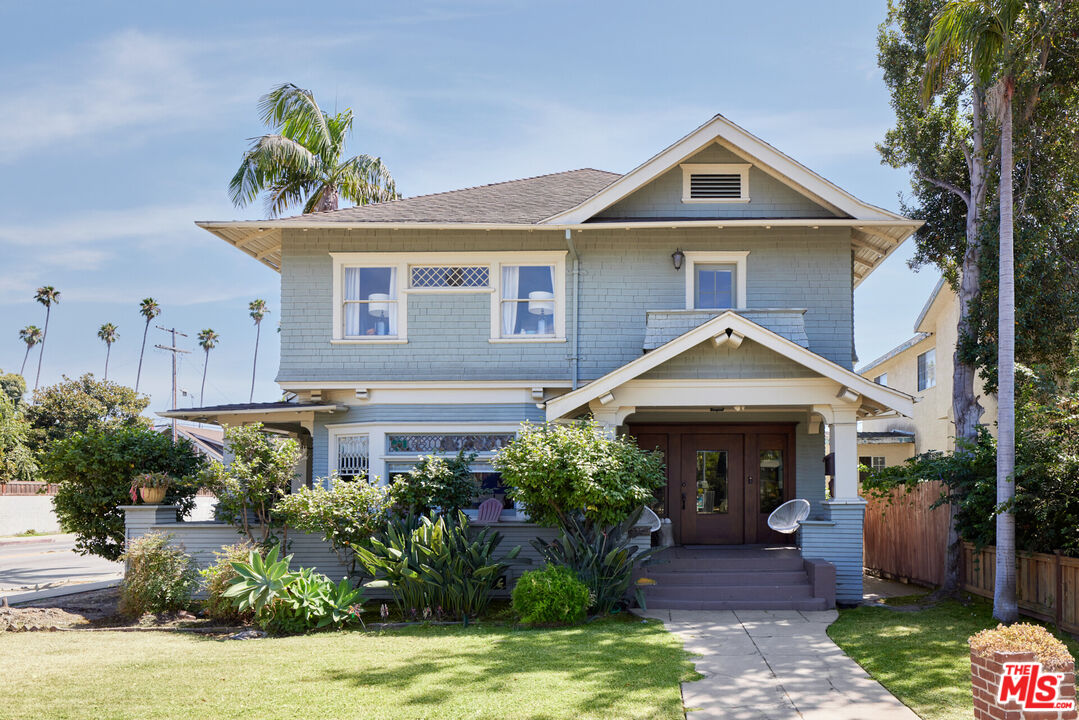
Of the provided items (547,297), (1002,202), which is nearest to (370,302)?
(547,297)

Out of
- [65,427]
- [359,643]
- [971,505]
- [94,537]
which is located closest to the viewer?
[359,643]

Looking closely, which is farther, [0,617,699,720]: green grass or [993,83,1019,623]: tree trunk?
[993,83,1019,623]: tree trunk

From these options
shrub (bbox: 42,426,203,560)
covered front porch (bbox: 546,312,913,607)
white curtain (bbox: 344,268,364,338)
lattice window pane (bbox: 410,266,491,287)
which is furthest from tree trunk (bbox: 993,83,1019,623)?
shrub (bbox: 42,426,203,560)

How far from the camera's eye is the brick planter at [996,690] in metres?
5.87

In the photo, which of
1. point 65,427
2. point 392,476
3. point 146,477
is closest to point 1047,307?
point 392,476

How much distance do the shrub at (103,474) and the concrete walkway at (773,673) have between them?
8.38m

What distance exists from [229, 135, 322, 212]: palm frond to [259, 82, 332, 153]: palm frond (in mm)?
340

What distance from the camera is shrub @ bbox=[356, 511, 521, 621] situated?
11.7 metres

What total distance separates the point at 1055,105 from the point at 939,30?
15.3 ft

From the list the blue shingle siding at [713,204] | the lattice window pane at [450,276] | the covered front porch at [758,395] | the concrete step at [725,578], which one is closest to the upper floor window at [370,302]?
the lattice window pane at [450,276]

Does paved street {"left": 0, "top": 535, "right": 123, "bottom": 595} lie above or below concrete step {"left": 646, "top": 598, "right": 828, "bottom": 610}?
below

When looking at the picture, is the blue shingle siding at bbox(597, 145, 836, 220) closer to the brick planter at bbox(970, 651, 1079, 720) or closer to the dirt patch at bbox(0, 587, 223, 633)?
the dirt patch at bbox(0, 587, 223, 633)

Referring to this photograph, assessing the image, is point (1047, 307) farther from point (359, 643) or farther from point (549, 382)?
point (359, 643)

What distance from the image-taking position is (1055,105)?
14.3 m
